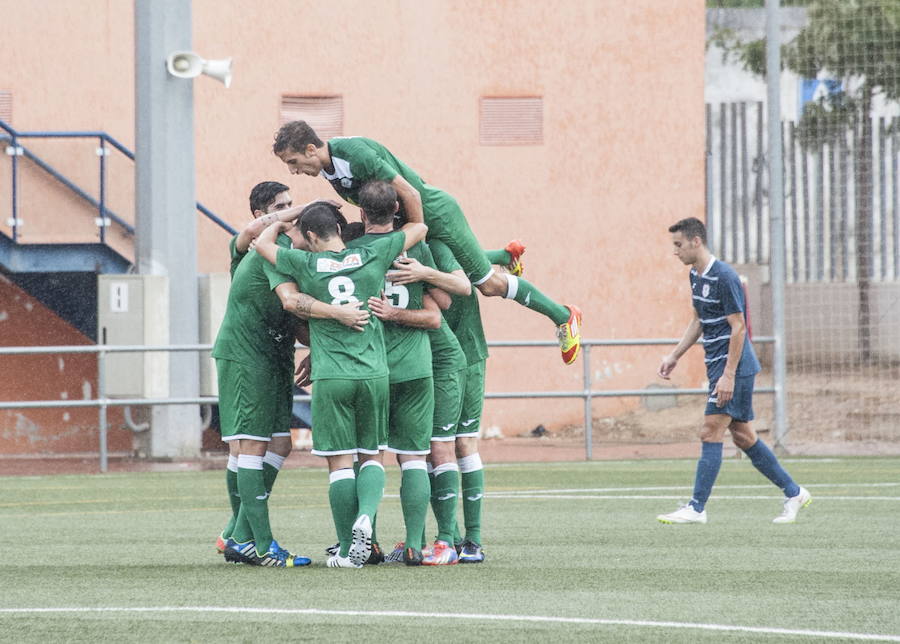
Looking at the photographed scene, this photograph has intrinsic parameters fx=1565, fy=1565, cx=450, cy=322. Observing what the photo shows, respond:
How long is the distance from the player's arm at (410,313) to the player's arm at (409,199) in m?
0.38

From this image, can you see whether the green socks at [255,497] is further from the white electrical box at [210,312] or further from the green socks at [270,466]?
the white electrical box at [210,312]

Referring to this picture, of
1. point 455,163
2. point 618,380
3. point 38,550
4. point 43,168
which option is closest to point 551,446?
point 618,380

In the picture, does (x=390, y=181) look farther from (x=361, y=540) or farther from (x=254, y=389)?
(x=361, y=540)

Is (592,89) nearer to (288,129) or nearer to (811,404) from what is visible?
(811,404)

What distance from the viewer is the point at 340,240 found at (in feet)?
23.7

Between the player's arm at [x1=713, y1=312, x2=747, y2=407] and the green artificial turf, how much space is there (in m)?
0.79

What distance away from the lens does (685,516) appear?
31.4ft

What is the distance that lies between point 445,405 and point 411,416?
34cm

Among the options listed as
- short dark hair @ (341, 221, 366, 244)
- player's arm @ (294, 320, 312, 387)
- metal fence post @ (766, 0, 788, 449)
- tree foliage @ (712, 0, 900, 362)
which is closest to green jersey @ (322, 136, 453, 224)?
short dark hair @ (341, 221, 366, 244)

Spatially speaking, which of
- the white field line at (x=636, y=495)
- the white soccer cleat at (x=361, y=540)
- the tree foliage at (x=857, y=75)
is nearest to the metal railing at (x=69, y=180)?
the white field line at (x=636, y=495)

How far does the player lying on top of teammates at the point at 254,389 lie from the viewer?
294 inches

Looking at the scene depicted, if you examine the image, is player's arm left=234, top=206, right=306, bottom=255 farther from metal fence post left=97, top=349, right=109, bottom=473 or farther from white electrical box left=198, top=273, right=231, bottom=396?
white electrical box left=198, top=273, right=231, bottom=396

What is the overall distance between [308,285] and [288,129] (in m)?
0.76

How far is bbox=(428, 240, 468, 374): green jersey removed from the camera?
7734 millimetres
